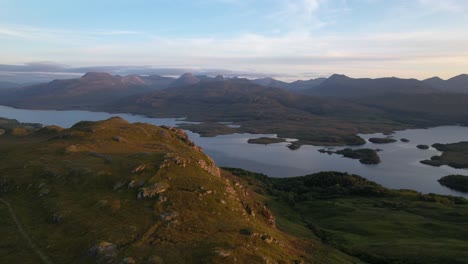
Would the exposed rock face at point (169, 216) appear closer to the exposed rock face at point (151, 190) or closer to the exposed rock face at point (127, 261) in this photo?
the exposed rock face at point (151, 190)

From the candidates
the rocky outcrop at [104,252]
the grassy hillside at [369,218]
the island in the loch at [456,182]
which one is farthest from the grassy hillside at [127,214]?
the island in the loch at [456,182]

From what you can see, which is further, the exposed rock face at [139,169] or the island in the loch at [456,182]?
the island in the loch at [456,182]

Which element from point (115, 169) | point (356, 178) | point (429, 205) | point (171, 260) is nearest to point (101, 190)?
point (115, 169)

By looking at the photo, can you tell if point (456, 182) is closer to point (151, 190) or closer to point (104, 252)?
point (151, 190)

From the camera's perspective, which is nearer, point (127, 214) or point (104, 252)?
point (104, 252)

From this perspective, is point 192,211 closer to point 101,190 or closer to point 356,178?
point 101,190

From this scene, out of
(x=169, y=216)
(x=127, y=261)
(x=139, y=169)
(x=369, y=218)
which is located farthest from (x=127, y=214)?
(x=369, y=218)

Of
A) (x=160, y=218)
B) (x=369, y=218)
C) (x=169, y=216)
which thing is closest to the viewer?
(x=160, y=218)

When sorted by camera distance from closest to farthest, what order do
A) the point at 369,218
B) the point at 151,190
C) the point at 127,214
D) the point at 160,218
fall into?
the point at 160,218
the point at 127,214
the point at 151,190
the point at 369,218

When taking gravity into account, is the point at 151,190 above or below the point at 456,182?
above
